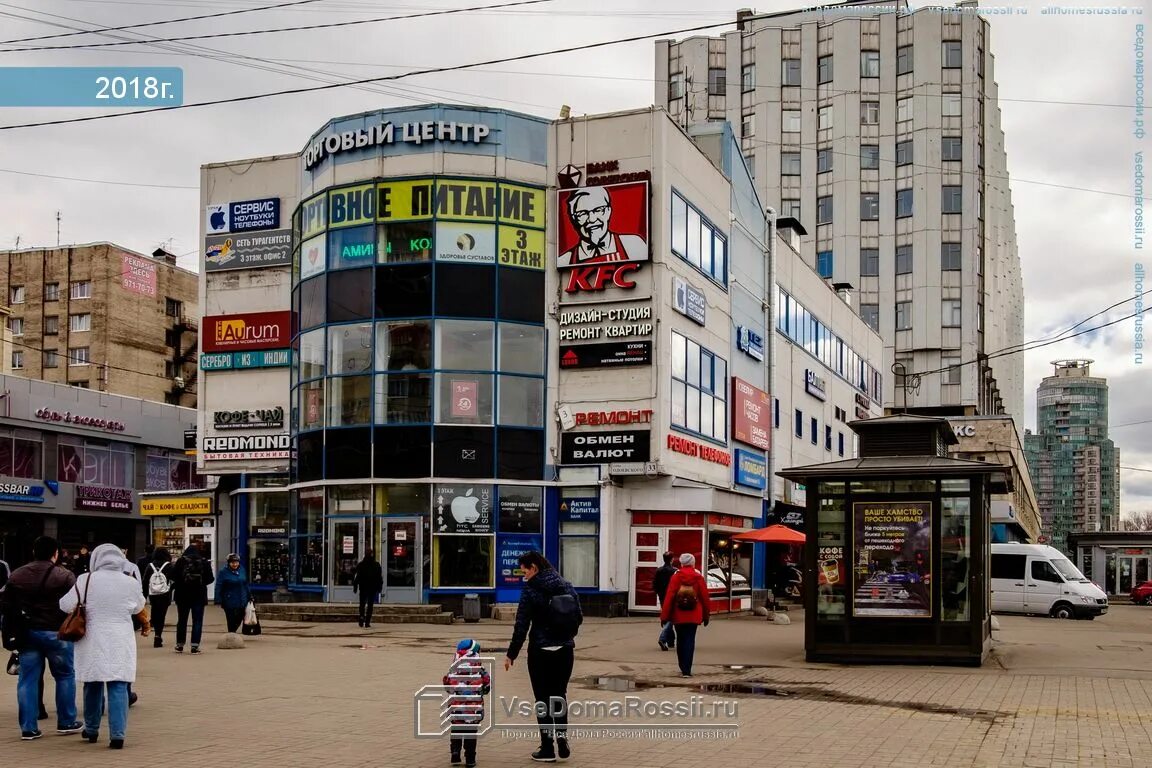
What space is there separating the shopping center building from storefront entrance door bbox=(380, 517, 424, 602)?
47 millimetres

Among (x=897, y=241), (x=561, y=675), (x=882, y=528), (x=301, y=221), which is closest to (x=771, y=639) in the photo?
(x=882, y=528)

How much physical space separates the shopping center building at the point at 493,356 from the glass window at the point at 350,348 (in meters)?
0.06

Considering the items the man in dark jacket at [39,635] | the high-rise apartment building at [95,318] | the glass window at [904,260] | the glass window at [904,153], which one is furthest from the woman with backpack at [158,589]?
the glass window at [904,153]

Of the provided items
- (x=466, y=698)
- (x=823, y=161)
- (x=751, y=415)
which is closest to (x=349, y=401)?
(x=751, y=415)

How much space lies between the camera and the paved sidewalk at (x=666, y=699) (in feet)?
35.0

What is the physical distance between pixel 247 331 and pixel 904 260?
47925 millimetres

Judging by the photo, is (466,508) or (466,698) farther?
(466,508)

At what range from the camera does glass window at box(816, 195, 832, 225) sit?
259ft

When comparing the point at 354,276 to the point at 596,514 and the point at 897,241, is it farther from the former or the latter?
the point at 897,241

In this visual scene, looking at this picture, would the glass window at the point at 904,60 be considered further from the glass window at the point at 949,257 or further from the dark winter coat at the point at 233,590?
the dark winter coat at the point at 233,590

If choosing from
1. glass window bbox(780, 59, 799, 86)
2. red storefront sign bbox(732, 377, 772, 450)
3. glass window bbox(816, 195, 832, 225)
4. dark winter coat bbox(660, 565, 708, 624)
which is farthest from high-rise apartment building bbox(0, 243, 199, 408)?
dark winter coat bbox(660, 565, 708, 624)

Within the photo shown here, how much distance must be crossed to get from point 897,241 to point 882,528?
197 feet

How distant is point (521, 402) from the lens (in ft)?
109

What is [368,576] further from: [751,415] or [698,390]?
[751,415]
